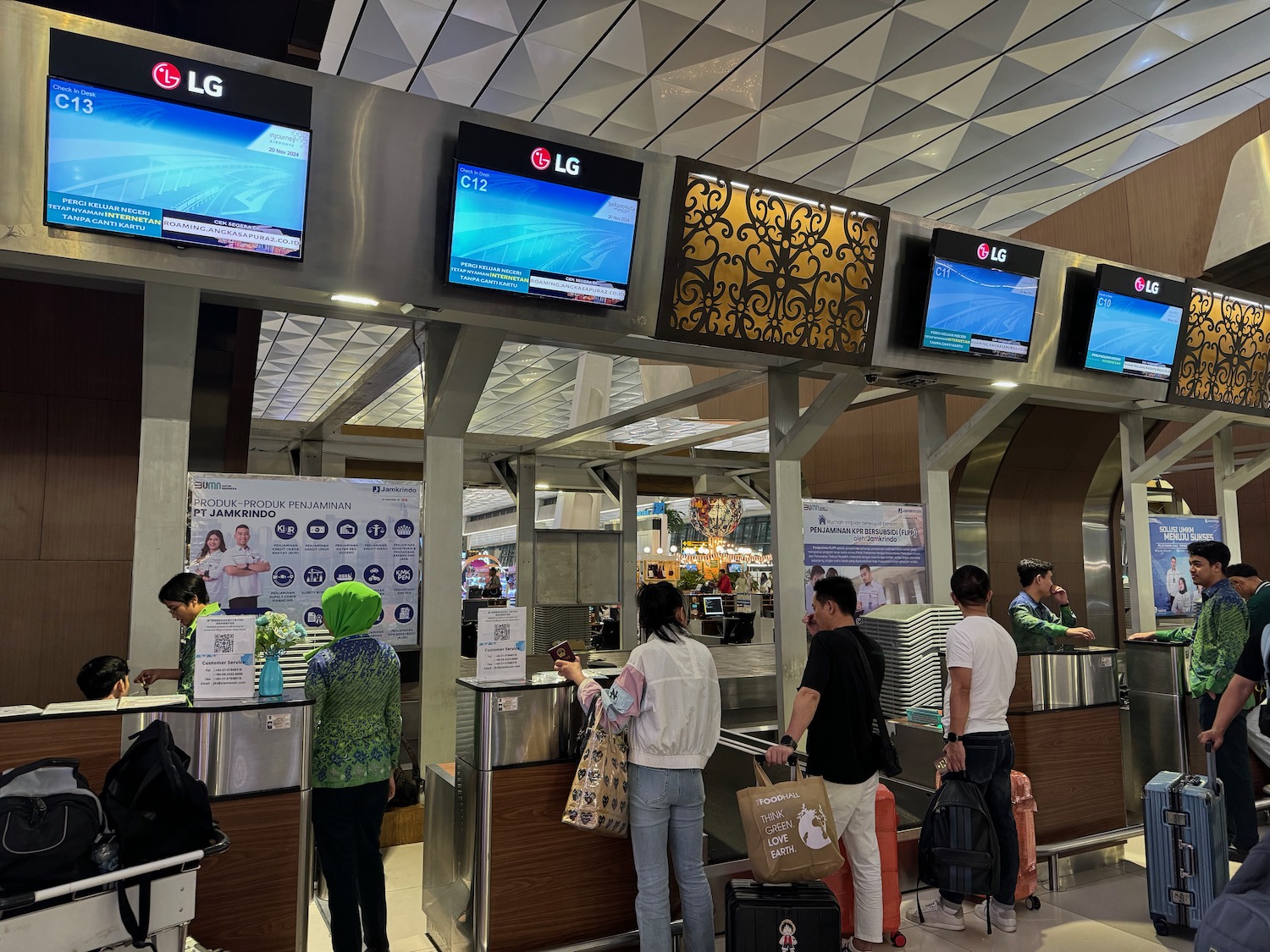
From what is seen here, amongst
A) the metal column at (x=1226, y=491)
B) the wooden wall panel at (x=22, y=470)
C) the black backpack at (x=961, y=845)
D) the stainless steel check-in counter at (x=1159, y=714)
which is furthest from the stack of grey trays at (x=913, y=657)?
the wooden wall panel at (x=22, y=470)

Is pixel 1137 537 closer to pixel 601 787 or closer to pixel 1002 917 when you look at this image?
pixel 1002 917

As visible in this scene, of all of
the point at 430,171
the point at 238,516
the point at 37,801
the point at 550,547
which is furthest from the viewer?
the point at 550,547

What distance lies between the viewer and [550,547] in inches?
415

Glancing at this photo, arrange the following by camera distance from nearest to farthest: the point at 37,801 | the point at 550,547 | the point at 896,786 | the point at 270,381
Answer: the point at 37,801 < the point at 896,786 < the point at 550,547 < the point at 270,381

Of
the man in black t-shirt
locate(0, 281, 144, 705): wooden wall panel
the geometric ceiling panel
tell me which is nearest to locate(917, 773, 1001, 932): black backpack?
the man in black t-shirt

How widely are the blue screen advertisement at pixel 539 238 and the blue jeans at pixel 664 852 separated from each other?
7.29 ft

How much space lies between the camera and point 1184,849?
3949 mm

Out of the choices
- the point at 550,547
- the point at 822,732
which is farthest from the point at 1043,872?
the point at 550,547

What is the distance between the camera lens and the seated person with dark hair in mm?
3691

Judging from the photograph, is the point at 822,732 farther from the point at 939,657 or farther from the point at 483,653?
the point at 939,657

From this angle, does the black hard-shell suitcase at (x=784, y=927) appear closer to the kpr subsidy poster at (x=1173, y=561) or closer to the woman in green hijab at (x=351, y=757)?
the woman in green hijab at (x=351, y=757)

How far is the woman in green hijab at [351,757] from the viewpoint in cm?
325

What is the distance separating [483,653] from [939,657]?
318 centimetres

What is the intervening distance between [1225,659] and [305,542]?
5219 mm
